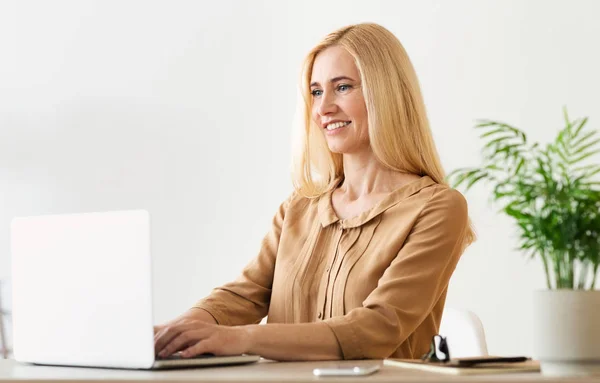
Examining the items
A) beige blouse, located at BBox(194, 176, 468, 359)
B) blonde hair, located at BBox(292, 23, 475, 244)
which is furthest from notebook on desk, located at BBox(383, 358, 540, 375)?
blonde hair, located at BBox(292, 23, 475, 244)

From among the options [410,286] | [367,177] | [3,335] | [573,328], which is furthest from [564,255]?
[3,335]

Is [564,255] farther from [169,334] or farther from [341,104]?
[341,104]

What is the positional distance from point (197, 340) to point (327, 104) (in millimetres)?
924

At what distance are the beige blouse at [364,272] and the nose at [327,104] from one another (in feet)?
0.77

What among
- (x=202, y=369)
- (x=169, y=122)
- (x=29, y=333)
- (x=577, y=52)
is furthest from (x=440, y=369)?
(x=169, y=122)

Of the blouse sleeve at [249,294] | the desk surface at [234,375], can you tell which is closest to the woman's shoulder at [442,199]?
the blouse sleeve at [249,294]

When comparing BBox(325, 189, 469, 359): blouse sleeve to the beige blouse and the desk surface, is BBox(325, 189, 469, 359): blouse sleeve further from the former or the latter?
the desk surface

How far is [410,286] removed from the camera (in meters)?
2.19

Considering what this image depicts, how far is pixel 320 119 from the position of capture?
2586 millimetres

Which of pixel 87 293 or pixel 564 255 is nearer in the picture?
pixel 564 255

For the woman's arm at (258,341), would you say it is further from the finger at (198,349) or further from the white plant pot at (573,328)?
the white plant pot at (573,328)

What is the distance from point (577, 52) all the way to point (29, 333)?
2804 millimetres

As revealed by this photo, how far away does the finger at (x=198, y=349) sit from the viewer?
1.79 meters

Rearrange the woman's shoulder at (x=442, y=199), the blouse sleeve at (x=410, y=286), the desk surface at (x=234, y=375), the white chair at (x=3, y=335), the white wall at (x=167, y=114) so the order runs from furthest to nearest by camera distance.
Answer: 1. the white wall at (x=167, y=114)
2. the white chair at (x=3, y=335)
3. the woman's shoulder at (x=442, y=199)
4. the blouse sleeve at (x=410, y=286)
5. the desk surface at (x=234, y=375)
